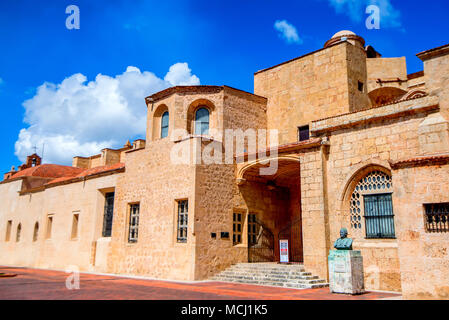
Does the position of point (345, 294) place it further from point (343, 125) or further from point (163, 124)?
point (163, 124)

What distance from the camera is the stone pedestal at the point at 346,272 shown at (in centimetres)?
955

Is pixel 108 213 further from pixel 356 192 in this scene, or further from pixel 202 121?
pixel 356 192

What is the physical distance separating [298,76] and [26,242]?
19.8 m

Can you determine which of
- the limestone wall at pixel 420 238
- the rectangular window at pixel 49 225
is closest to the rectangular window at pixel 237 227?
the limestone wall at pixel 420 238

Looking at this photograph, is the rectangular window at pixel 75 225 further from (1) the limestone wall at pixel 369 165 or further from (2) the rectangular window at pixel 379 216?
(2) the rectangular window at pixel 379 216

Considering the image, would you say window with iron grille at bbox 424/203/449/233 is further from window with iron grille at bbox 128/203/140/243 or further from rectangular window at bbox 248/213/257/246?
window with iron grille at bbox 128/203/140/243

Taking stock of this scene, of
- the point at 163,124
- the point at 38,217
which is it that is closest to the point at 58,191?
the point at 38,217

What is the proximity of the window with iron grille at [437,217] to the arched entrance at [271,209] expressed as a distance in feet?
21.8

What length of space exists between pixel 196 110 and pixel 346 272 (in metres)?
9.55

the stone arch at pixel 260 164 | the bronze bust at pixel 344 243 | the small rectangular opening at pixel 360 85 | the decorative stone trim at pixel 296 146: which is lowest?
the bronze bust at pixel 344 243

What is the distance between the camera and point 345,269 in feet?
31.6

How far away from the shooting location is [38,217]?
24.3 m

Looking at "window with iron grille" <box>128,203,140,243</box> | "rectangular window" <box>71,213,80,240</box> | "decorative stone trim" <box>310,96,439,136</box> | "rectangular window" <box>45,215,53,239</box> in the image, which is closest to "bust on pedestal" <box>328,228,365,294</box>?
"decorative stone trim" <box>310,96,439,136</box>

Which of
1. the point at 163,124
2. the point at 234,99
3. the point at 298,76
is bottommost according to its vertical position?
the point at 163,124
